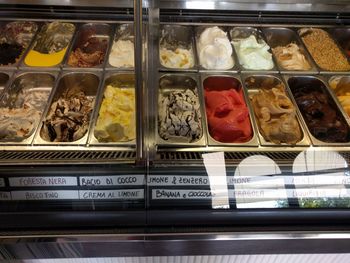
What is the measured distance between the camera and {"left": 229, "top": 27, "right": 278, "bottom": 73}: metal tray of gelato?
6.91ft

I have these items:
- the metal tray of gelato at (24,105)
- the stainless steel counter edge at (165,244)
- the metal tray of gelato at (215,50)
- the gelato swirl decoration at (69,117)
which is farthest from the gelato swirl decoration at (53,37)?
the stainless steel counter edge at (165,244)

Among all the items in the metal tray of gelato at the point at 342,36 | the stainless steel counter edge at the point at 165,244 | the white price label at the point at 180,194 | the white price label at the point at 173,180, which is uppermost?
the metal tray of gelato at the point at 342,36

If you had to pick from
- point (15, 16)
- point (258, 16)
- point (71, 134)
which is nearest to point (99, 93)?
point (71, 134)

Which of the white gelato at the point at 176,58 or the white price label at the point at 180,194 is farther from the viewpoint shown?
the white gelato at the point at 176,58

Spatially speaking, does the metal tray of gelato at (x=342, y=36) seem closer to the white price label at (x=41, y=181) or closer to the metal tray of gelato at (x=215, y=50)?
the metal tray of gelato at (x=215, y=50)

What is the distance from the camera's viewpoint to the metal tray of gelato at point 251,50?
82.9 inches

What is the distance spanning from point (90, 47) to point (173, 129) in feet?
3.26

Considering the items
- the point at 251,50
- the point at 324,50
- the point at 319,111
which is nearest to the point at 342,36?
the point at 324,50

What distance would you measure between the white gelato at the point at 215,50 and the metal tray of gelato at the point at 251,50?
8 cm

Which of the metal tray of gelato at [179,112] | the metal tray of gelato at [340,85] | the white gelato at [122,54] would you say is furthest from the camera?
the white gelato at [122,54]

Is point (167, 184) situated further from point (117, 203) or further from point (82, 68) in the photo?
point (82, 68)

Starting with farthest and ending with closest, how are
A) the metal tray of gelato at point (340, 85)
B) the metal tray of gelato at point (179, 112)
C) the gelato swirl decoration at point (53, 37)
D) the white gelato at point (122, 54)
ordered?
the gelato swirl decoration at point (53, 37)
the white gelato at point (122, 54)
the metal tray of gelato at point (340, 85)
the metal tray of gelato at point (179, 112)

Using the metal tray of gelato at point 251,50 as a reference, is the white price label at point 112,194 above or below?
below

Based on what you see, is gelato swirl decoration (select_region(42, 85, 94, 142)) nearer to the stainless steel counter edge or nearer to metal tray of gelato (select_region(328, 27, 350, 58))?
the stainless steel counter edge
